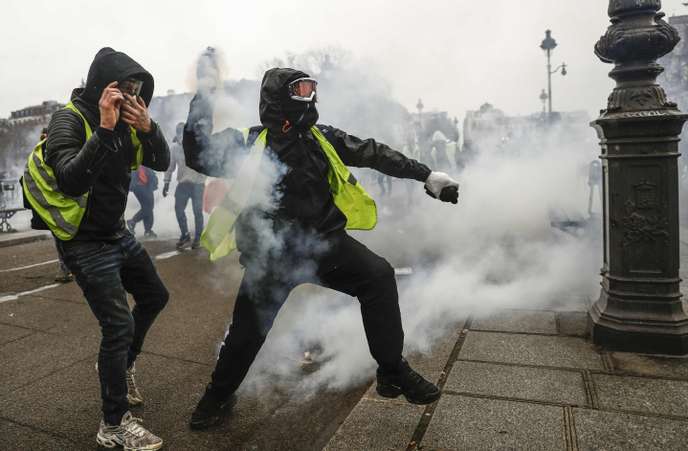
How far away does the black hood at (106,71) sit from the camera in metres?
2.50

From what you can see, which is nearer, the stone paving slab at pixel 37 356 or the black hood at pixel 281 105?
the black hood at pixel 281 105

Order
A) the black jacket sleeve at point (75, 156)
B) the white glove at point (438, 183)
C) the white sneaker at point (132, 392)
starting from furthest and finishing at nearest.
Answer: the white sneaker at point (132, 392) → the white glove at point (438, 183) → the black jacket sleeve at point (75, 156)

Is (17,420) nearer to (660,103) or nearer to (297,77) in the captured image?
(297,77)

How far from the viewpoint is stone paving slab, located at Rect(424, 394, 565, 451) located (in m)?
2.37

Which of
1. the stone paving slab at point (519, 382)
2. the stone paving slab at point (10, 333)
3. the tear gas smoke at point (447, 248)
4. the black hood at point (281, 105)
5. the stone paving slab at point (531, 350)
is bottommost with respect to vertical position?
the stone paving slab at point (519, 382)

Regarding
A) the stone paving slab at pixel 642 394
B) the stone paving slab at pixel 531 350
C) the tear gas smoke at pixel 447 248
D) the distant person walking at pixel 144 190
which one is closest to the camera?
the stone paving slab at pixel 642 394

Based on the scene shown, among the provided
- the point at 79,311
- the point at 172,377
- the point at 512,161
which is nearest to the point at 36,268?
the point at 79,311

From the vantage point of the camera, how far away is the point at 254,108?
4.70 m

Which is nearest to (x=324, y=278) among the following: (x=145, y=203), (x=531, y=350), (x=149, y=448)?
(x=149, y=448)

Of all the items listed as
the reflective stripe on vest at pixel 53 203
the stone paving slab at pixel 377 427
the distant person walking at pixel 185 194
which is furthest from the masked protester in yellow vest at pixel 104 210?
the distant person walking at pixel 185 194

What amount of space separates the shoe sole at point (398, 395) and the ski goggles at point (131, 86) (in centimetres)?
178

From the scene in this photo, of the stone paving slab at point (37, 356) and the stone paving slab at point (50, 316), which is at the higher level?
the stone paving slab at point (50, 316)

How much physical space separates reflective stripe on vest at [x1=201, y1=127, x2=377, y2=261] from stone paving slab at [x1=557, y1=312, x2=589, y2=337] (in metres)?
1.73

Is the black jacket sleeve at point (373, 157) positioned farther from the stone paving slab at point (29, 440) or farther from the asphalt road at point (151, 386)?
the stone paving slab at point (29, 440)
